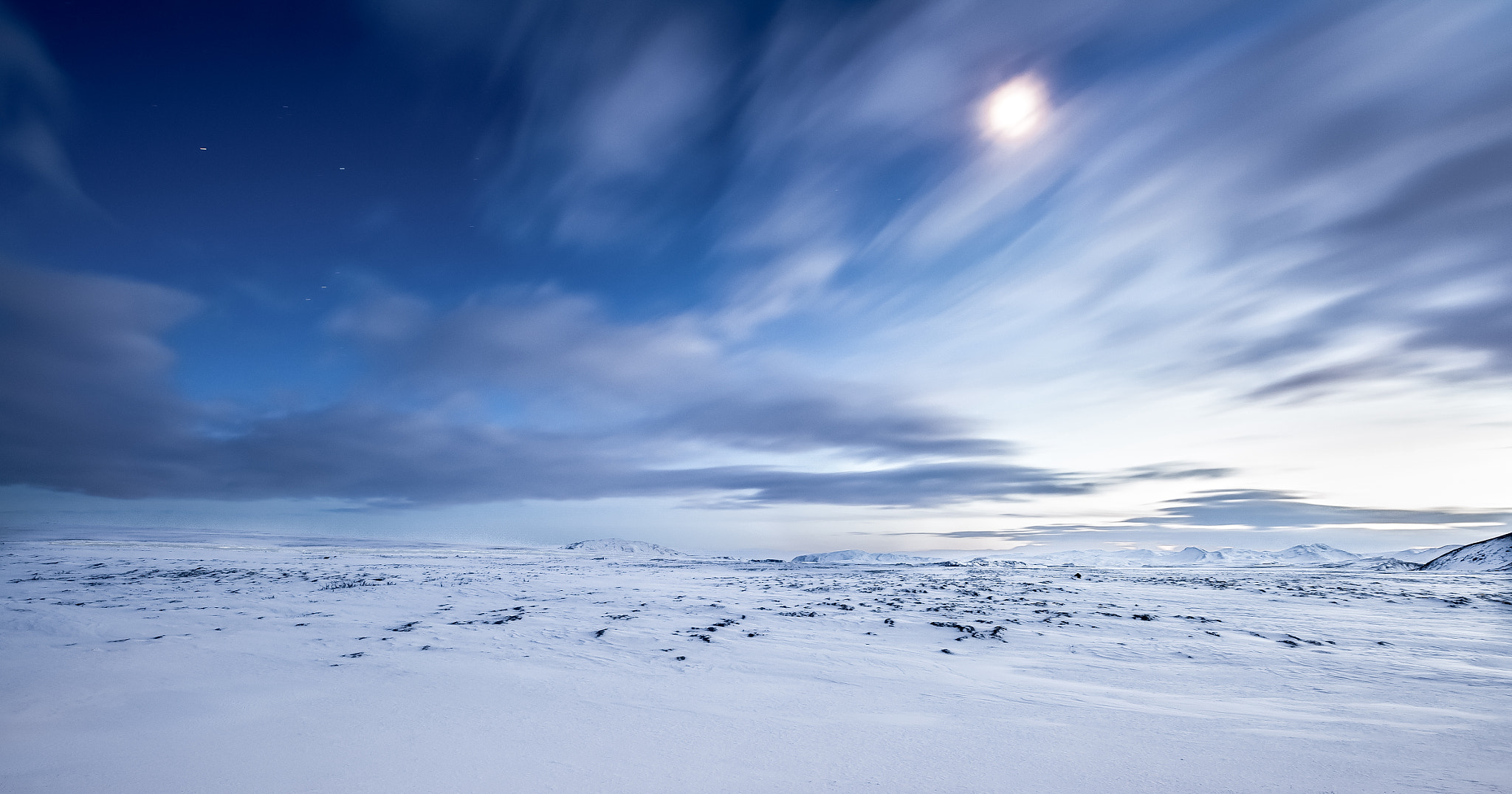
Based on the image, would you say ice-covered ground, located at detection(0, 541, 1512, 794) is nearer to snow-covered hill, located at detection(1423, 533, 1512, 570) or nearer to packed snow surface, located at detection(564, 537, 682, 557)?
snow-covered hill, located at detection(1423, 533, 1512, 570)

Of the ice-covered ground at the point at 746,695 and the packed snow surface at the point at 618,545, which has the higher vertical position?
the ice-covered ground at the point at 746,695

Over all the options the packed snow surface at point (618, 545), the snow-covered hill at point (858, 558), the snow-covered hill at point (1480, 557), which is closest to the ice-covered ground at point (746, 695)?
the snow-covered hill at point (1480, 557)

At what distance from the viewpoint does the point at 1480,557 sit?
113ft

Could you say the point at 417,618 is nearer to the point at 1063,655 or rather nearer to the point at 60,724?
the point at 60,724

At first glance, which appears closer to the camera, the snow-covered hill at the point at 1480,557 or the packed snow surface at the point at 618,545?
the snow-covered hill at the point at 1480,557

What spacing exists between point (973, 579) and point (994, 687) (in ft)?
64.7

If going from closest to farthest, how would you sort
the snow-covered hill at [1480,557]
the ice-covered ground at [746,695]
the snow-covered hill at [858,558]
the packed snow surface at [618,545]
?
the ice-covered ground at [746,695] < the snow-covered hill at [1480,557] < the snow-covered hill at [858,558] < the packed snow surface at [618,545]

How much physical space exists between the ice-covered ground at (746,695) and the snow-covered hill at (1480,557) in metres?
25.2

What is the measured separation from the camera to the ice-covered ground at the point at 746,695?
16.0 ft

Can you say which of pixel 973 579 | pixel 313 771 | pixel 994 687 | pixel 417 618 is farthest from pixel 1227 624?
pixel 417 618

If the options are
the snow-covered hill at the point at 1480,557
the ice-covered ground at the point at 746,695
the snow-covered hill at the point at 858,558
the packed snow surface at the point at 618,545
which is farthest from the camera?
the packed snow surface at the point at 618,545

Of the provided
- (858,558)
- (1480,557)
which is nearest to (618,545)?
(858,558)

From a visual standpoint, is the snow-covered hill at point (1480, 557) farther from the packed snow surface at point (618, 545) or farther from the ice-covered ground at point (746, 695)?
the packed snow surface at point (618, 545)

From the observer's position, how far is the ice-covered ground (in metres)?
4.88
